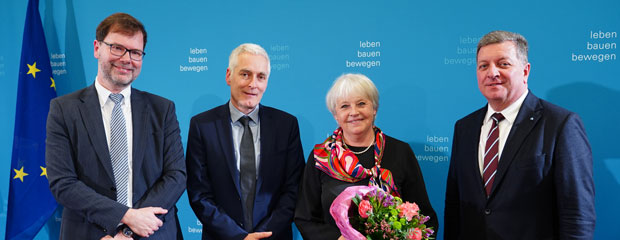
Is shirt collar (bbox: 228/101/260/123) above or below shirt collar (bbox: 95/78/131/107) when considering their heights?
below

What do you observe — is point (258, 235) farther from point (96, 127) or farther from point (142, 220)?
point (96, 127)

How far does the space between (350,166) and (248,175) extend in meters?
0.65

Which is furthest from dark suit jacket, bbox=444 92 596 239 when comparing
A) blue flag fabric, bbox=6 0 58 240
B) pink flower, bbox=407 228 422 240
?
blue flag fabric, bbox=6 0 58 240

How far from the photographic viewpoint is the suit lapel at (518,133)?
2205mm

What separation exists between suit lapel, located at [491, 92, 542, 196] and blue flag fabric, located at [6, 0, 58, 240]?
3.38 m

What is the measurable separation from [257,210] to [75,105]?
3.67 ft

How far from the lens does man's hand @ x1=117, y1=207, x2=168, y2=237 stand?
7.22 ft

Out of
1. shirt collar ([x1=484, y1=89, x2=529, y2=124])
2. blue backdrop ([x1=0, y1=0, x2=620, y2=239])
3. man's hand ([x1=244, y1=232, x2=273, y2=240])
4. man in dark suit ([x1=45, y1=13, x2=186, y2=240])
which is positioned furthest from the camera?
blue backdrop ([x1=0, y1=0, x2=620, y2=239])

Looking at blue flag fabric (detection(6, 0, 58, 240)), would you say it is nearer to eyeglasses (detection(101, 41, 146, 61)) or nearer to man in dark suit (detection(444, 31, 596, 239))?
eyeglasses (detection(101, 41, 146, 61))

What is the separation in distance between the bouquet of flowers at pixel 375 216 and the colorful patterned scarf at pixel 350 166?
0.21 m

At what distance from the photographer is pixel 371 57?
3199 millimetres

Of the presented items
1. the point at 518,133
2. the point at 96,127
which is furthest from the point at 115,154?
the point at 518,133

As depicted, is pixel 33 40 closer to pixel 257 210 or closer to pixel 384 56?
pixel 257 210

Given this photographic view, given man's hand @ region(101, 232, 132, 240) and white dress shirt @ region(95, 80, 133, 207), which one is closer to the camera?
man's hand @ region(101, 232, 132, 240)
